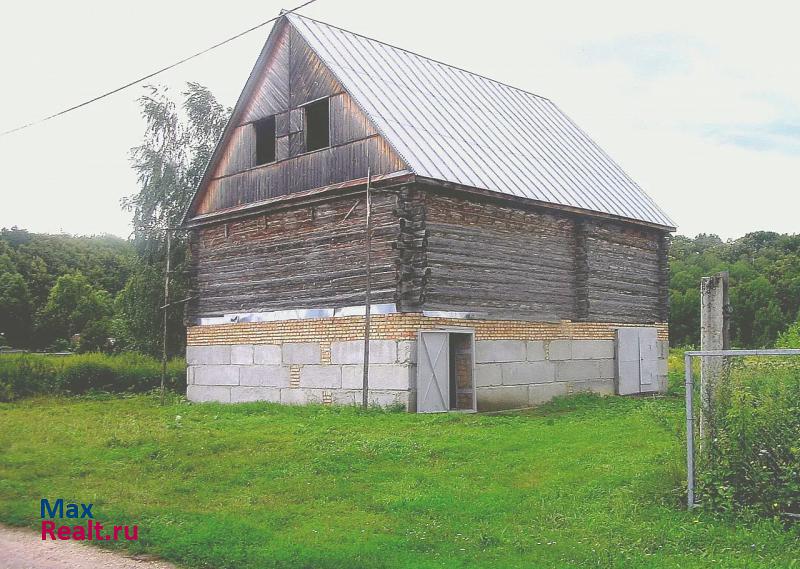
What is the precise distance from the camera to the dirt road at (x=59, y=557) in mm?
7648

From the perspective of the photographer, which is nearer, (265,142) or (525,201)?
(525,201)

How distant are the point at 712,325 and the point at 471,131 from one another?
1446 cm

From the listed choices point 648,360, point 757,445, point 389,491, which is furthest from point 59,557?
point 648,360

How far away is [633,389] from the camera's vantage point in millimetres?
25625

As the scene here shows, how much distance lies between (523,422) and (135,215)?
27459mm

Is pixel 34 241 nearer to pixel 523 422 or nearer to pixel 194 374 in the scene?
pixel 194 374

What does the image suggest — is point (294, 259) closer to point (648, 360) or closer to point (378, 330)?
point (378, 330)

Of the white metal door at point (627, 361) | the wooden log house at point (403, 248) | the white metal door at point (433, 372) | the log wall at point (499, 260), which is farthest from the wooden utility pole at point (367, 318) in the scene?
the white metal door at point (627, 361)

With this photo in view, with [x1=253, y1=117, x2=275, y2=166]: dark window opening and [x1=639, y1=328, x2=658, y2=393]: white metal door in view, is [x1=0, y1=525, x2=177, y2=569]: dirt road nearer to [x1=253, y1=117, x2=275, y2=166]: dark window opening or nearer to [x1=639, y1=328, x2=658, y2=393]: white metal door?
[x1=253, y1=117, x2=275, y2=166]: dark window opening

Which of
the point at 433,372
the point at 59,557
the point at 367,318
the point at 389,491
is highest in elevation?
the point at 367,318

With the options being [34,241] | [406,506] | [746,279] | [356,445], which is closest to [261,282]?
[356,445]

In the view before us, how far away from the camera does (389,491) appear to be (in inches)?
410

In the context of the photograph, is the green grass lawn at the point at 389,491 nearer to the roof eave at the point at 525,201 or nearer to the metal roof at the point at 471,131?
the roof eave at the point at 525,201

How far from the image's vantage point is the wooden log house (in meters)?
19.5
